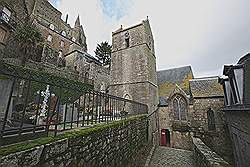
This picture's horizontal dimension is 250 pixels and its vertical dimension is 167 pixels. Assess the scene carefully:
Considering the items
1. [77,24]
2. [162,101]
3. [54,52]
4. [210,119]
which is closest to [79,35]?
[77,24]

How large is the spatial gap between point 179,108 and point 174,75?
7.18 metres

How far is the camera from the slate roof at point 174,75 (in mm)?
20203

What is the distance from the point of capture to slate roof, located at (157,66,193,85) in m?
20.2

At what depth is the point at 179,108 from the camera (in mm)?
15750

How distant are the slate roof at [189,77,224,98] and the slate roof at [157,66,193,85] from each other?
3969 millimetres

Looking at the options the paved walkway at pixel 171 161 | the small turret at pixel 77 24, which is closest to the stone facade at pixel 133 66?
the paved walkway at pixel 171 161

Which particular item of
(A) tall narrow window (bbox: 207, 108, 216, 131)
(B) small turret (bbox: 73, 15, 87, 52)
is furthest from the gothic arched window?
(B) small turret (bbox: 73, 15, 87, 52)

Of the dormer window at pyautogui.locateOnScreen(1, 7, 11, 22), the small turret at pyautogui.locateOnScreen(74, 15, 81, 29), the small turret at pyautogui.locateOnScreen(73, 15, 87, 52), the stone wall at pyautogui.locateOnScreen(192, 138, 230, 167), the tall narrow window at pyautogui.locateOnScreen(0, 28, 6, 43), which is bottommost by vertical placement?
the stone wall at pyautogui.locateOnScreen(192, 138, 230, 167)

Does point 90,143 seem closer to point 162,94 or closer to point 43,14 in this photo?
point 162,94

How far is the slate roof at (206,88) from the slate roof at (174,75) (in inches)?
156

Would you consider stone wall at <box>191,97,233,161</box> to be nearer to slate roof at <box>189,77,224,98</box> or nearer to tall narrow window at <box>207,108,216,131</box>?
tall narrow window at <box>207,108,216,131</box>

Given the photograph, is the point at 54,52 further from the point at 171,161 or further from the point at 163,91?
the point at 171,161

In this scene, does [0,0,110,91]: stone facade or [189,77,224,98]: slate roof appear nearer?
[189,77,224,98]: slate roof

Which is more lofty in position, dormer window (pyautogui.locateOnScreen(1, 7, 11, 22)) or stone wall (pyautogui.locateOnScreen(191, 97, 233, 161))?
dormer window (pyautogui.locateOnScreen(1, 7, 11, 22))
